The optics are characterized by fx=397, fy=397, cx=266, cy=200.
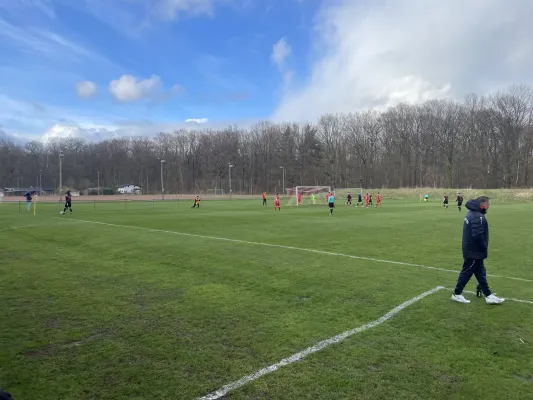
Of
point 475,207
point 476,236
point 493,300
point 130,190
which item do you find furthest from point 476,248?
point 130,190

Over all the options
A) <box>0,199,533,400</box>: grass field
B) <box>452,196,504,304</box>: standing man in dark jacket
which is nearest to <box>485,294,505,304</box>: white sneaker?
<box>452,196,504,304</box>: standing man in dark jacket

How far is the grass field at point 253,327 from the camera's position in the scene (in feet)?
13.1

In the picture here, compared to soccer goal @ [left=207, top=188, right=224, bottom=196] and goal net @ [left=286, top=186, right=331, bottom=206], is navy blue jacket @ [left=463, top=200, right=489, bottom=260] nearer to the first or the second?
goal net @ [left=286, top=186, right=331, bottom=206]

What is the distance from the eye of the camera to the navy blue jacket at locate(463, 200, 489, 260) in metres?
6.79

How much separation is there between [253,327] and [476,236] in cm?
414

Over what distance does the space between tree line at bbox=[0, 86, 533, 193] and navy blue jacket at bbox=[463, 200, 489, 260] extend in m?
85.4

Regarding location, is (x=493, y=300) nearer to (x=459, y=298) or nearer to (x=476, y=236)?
(x=459, y=298)

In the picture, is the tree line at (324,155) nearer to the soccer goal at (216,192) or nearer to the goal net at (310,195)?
the soccer goal at (216,192)

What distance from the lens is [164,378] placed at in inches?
161

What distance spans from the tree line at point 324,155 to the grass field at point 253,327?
82407 mm

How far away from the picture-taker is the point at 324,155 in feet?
341

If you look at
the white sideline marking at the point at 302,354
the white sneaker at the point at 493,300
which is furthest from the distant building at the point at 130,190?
the white sneaker at the point at 493,300

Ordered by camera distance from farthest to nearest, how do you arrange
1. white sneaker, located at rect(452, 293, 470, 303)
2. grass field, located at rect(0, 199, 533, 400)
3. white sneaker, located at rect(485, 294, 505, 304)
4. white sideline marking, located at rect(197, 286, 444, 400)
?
white sneaker, located at rect(452, 293, 470, 303), white sneaker, located at rect(485, 294, 505, 304), grass field, located at rect(0, 199, 533, 400), white sideline marking, located at rect(197, 286, 444, 400)

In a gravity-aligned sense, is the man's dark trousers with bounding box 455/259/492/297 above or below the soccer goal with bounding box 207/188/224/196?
below
